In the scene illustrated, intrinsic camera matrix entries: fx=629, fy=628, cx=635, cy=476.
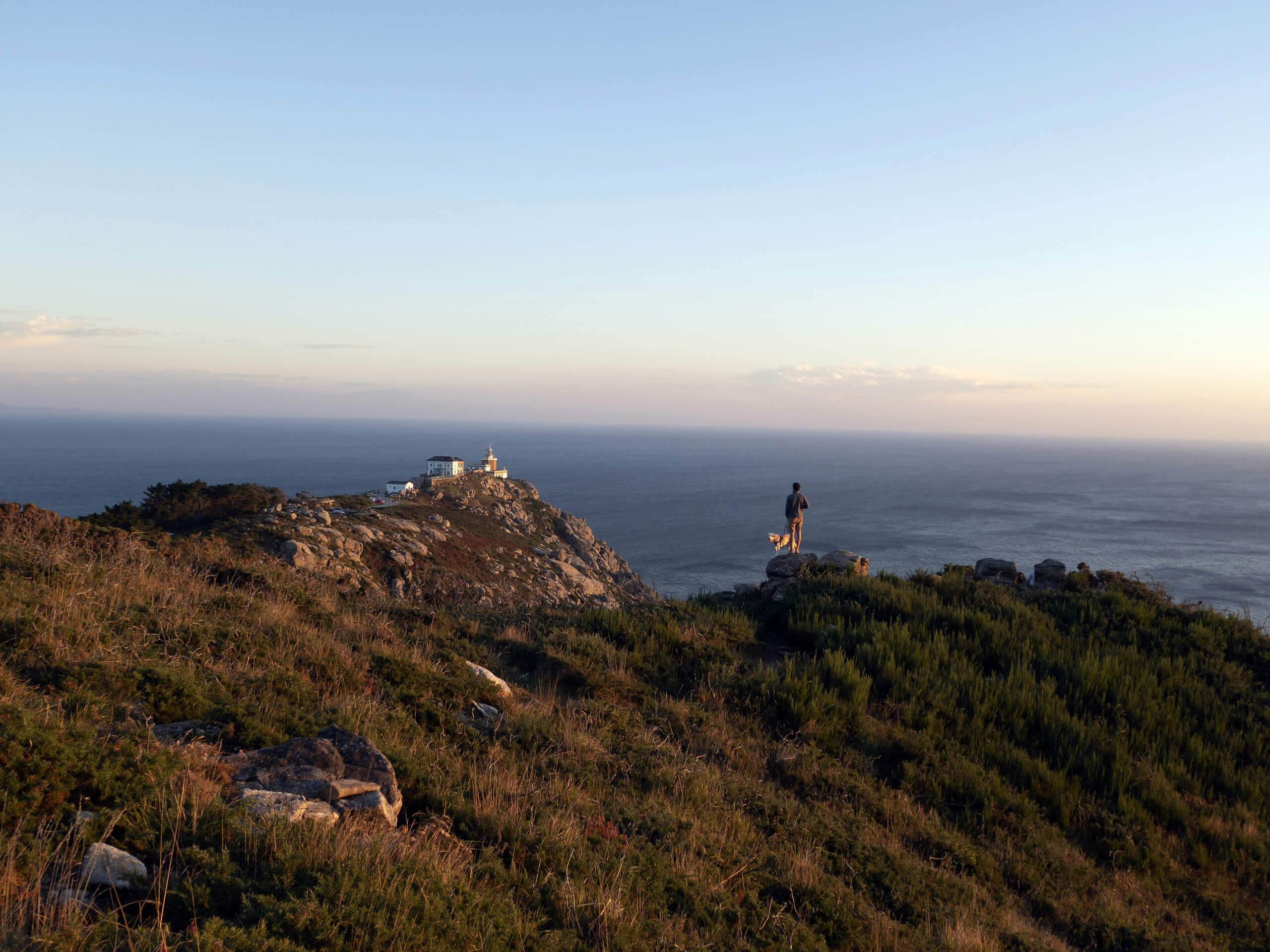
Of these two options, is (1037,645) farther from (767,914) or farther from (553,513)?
(553,513)

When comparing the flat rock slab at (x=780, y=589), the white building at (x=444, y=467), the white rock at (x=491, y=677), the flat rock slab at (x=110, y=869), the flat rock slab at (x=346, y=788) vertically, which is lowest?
the white building at (x=444, y=467)

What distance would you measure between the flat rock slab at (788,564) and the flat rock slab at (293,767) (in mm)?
11219

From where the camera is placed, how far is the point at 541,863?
385 cm

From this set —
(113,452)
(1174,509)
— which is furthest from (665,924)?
(113,452)

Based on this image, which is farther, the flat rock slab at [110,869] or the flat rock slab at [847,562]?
the flat rock slab at [847,562]

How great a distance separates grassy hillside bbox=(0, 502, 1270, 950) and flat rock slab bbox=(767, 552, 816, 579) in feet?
11.0

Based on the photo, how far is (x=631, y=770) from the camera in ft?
18.4

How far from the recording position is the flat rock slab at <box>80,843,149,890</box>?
9.09 ft

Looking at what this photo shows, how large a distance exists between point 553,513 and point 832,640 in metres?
57.8

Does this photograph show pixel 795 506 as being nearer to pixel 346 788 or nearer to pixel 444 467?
pixel 346 788

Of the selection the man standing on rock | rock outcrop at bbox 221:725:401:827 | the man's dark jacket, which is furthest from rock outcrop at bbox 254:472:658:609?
rock outcrop at bbox 221:725:401:827

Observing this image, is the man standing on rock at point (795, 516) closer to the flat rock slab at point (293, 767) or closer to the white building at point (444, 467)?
the flat rock slab at point (293, 767)

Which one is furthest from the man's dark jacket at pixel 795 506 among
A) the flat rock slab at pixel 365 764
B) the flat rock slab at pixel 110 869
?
the flat rock slab at pixel 110 869

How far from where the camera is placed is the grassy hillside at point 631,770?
3.10 metres
